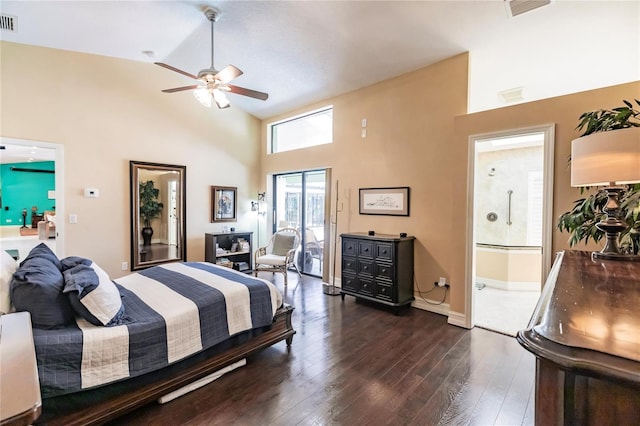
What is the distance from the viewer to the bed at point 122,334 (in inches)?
65.2

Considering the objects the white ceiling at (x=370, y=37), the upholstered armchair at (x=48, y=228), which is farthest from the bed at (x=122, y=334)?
the upholstered armchair at (x=48, y=228)

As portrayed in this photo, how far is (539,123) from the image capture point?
9.61 ft

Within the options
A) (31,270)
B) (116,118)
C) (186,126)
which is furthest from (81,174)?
(31,270)

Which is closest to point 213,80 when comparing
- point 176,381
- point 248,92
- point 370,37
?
point 248,92

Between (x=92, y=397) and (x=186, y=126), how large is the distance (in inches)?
178

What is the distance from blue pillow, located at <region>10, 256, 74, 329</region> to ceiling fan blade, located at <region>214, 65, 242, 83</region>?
217 centimetres

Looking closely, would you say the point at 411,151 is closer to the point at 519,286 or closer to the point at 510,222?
the point at 510,222

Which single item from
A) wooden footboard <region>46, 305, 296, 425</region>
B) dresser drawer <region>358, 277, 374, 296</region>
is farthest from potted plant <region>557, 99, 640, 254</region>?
wooden footboard <region>46, 305, 296, 425</region>

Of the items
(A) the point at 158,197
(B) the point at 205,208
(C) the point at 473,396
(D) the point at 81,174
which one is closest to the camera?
(C) the point at 473,396

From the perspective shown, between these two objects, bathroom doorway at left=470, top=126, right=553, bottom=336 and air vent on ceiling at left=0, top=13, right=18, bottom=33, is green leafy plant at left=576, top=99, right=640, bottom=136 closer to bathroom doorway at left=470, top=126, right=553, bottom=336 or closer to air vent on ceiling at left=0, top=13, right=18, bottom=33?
bathroom doorway at left=470, top=126, right=553, bottom=336

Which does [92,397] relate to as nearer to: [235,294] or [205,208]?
[235,294]

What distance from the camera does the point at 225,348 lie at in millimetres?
2402

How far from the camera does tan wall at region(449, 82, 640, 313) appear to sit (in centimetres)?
266

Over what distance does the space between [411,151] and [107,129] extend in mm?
4524
